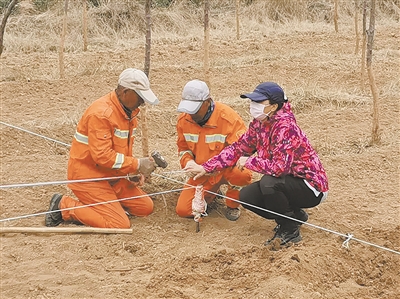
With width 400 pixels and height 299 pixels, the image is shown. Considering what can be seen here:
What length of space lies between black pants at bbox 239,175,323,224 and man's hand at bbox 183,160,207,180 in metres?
0.41

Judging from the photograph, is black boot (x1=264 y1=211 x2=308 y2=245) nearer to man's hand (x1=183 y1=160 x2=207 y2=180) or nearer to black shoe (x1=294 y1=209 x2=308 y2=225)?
black shoe (x1=294 y1=209 x2=308 y2=225)

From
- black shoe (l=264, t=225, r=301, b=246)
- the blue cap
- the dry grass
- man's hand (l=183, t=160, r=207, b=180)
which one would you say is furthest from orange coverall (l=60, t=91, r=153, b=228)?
the dry grass

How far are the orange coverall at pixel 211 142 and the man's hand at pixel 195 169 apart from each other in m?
0.26

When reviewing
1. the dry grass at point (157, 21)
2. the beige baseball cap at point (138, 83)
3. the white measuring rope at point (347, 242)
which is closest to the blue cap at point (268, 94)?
the beige baseball cap at point (138, 83)

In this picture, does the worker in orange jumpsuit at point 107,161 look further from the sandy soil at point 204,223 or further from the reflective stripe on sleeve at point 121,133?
the sandy soil at point 204,223

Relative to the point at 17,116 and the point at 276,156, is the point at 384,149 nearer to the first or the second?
the point at 276,156

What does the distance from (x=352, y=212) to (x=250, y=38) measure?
1035 cm

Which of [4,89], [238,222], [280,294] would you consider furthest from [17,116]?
[280,294]

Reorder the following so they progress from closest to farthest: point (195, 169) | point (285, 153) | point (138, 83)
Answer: point (285, 153) → point (138, 83) → point (195, 169)

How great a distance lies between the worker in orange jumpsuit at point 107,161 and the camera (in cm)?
465

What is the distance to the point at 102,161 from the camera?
183 inches

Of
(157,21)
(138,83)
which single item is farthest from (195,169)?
(157,21)

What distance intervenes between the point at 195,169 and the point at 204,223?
1.88 feet

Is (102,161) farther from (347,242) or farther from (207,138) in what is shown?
(347,242)
